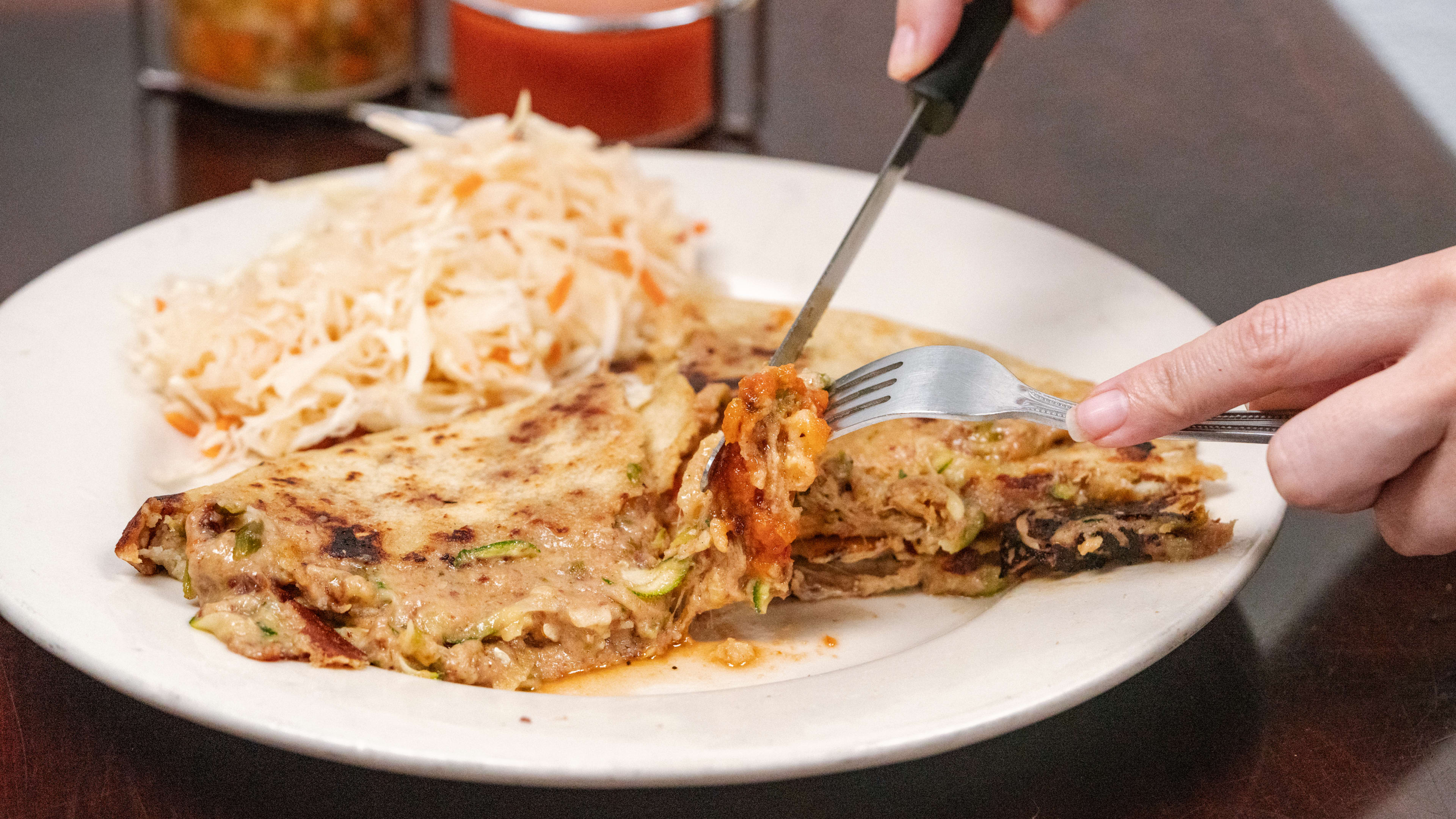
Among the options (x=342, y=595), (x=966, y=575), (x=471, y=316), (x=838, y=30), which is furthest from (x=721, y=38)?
(x=342, y=595)

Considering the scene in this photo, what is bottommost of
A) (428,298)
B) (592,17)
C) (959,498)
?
(428,298)

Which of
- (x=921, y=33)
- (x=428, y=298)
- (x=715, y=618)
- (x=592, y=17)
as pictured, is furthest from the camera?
(x=592, y=17)

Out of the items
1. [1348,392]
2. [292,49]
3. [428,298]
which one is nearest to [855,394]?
[1348,392]

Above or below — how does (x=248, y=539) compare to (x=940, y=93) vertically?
below

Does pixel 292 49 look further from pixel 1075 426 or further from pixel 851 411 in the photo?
pixel 1075 426

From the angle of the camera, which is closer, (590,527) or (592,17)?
(590,527)

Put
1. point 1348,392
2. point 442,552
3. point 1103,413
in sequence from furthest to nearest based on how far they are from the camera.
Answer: point 442,552 → point 1103,413 → point 1348,392

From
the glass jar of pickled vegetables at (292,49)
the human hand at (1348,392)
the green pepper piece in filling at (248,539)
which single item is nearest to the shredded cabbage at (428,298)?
the green pepper piece in filling at (248,539)

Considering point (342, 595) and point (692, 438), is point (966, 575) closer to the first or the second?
point (692, 438)
